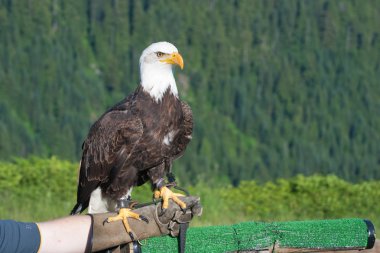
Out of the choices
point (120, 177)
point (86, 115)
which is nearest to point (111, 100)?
point (86, 115)

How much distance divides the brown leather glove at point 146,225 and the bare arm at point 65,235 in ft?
0.31

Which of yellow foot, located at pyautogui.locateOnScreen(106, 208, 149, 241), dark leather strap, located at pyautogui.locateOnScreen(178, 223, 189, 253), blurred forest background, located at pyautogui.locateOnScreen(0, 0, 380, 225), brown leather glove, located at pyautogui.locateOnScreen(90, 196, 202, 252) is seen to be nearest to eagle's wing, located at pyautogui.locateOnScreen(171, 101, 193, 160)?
brown leather glove, located at pyautogui.locateOnScreen(90, 196, 202, 252)

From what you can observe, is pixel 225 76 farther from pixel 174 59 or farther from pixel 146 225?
pixel 146 225

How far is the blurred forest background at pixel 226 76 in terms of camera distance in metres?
97.1

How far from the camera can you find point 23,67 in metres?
102

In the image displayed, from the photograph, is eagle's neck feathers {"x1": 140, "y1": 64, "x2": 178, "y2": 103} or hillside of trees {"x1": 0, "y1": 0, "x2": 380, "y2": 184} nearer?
eagle's neck feathers {"x1": 140, "y1": 64, "x2": 178, "y2": 103}

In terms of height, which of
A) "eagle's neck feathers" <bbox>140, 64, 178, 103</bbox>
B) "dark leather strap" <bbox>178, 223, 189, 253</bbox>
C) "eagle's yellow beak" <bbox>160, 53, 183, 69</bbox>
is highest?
"eagle's yellow beak" <bbox>160, 53, 183, 69</bbox>

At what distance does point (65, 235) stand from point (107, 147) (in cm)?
187

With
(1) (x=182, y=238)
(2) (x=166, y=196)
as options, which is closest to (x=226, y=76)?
(2) (x=166, y=196)

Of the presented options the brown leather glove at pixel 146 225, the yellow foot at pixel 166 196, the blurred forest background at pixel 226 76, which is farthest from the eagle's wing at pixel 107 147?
the blurred forest background at pixel 226 76

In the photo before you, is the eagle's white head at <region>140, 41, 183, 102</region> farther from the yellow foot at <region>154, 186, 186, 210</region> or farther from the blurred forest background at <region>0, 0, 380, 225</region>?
the blurred forest background at <region>0, 0, 380, 225</region>

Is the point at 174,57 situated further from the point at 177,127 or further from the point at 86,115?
the point at 86,115

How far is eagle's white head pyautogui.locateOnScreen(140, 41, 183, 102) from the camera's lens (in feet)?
20.7

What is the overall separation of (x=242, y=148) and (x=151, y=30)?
24.7 m
